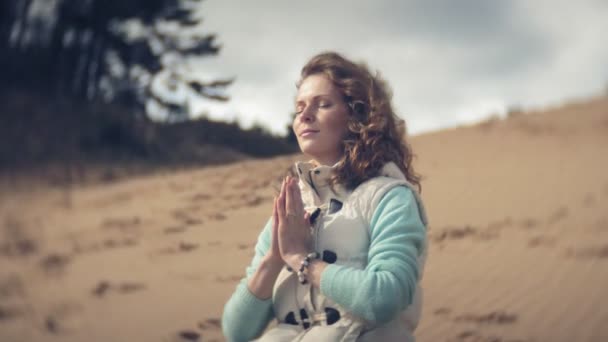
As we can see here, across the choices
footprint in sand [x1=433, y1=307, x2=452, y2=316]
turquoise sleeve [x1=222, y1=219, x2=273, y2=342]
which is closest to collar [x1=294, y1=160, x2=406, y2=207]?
turquoise sleeve [x1=222, y1=219, x2=273, y2=342]

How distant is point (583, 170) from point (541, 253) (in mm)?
1998

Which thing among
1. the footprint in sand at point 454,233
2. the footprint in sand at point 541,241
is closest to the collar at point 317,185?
the footprint in sand at point 541,241

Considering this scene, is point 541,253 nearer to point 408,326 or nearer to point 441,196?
point 441,196

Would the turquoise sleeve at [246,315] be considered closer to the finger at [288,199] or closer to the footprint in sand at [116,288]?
→ the finger at [288,199]

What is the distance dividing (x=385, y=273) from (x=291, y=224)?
34cm

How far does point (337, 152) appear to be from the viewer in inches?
80.0

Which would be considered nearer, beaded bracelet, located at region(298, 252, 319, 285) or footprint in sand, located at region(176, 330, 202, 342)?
beaded bracelet, located at region(298, 252, 319, 285)

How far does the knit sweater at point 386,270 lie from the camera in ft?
5.43

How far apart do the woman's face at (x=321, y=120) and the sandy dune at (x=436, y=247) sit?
6.43 feet

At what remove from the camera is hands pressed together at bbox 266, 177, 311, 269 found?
181 cm

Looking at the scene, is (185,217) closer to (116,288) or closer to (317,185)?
(116,288)

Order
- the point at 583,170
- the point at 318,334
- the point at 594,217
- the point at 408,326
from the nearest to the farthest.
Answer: the point at 318,334 → the point at 408,326 → the point at 594,217 → the point at 583,170

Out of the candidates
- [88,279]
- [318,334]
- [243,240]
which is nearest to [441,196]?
[243,240]

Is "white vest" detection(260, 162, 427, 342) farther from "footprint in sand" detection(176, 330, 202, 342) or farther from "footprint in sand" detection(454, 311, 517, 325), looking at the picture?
"footprint in sand" detection(454, 311, 517, 325)
